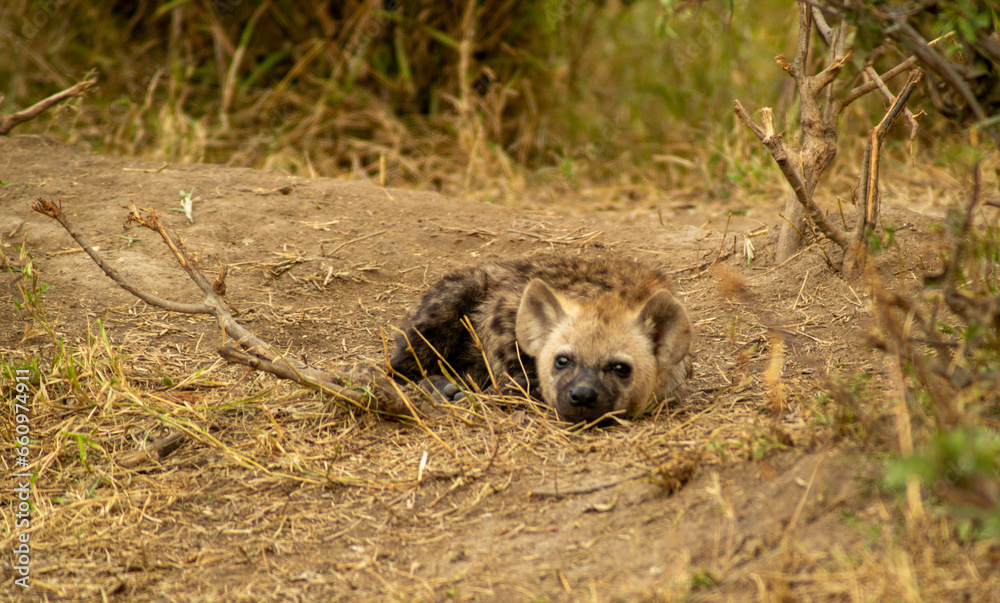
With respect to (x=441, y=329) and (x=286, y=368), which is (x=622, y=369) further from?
(x=286, y=368)

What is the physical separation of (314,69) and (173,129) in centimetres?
134

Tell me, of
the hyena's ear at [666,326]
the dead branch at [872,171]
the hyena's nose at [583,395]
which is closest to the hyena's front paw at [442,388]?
the hyena's nose at [583,395]

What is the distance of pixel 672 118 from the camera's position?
7.39 metres

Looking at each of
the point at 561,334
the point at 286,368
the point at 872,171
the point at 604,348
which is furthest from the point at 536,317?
the point at 872,171

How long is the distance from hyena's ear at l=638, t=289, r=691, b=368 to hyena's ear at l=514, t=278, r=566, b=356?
1.16 ft

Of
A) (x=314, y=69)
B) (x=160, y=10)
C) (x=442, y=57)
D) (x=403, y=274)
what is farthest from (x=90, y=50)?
(x=403, y=274)

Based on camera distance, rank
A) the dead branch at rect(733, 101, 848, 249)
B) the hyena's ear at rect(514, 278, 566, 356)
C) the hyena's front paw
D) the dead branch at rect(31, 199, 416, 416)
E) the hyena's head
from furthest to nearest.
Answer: the hyena's front paw, the dead branch at rect(733, 101, 848, 249), the hyena's ear at rect(514, 278, 566, 356), the hyena's head, the dead branch at rect(31, 199, 416, 416)

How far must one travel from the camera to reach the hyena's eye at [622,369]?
10.4 ft

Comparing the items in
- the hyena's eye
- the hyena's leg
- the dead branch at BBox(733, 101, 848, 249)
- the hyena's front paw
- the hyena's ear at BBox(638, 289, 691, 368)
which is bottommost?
the hyena's front paw

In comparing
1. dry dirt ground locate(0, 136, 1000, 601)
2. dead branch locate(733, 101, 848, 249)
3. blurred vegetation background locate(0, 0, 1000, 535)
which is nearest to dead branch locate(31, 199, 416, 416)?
dry dirt ground locate(0, 136, 1000, 601)

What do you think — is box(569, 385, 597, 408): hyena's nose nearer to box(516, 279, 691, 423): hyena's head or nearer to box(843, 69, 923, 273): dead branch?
box(516, 279, 691, 423): hyena's head

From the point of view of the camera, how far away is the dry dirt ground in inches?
81.0

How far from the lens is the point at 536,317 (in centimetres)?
335

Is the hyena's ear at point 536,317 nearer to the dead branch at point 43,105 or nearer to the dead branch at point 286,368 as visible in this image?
the dead branch at point 286,368
